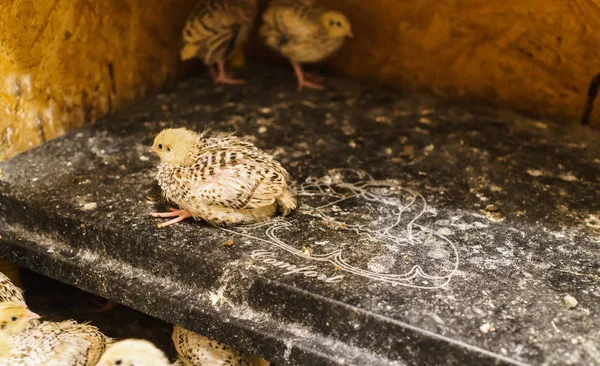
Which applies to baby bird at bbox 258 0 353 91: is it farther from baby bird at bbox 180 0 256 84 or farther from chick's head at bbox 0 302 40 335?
chick's head at bbox 0 302 40 335

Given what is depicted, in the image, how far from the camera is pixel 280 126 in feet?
10.9

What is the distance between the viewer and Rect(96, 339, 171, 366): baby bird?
2.26 m

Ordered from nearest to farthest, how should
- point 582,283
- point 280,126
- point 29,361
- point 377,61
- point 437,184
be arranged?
point 582,283, point 29,361, point 437,184, point 280,126, point 377,61

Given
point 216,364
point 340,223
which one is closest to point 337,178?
point 340,223

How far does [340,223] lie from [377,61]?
1688 millimetres

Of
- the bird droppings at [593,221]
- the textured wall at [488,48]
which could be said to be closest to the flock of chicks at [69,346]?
the bird droppings at [593,221]

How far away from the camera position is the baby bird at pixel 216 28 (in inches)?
143

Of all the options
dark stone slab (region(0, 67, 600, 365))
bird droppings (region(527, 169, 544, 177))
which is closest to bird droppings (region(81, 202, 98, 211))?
dark stone slab (region(0, 67, 600, 365))

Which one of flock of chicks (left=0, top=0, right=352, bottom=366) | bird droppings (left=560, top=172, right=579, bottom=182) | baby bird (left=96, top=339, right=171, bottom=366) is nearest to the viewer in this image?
baby bird (left=96, top=339, right=171, bottom=366)

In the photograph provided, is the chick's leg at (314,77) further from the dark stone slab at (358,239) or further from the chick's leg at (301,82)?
the dark stone slab at (358,239)

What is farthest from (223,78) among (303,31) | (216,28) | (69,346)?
(69,346)

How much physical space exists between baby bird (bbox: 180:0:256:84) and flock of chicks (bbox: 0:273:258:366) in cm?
167

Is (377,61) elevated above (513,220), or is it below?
above

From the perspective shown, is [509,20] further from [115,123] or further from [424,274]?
[115,123]
